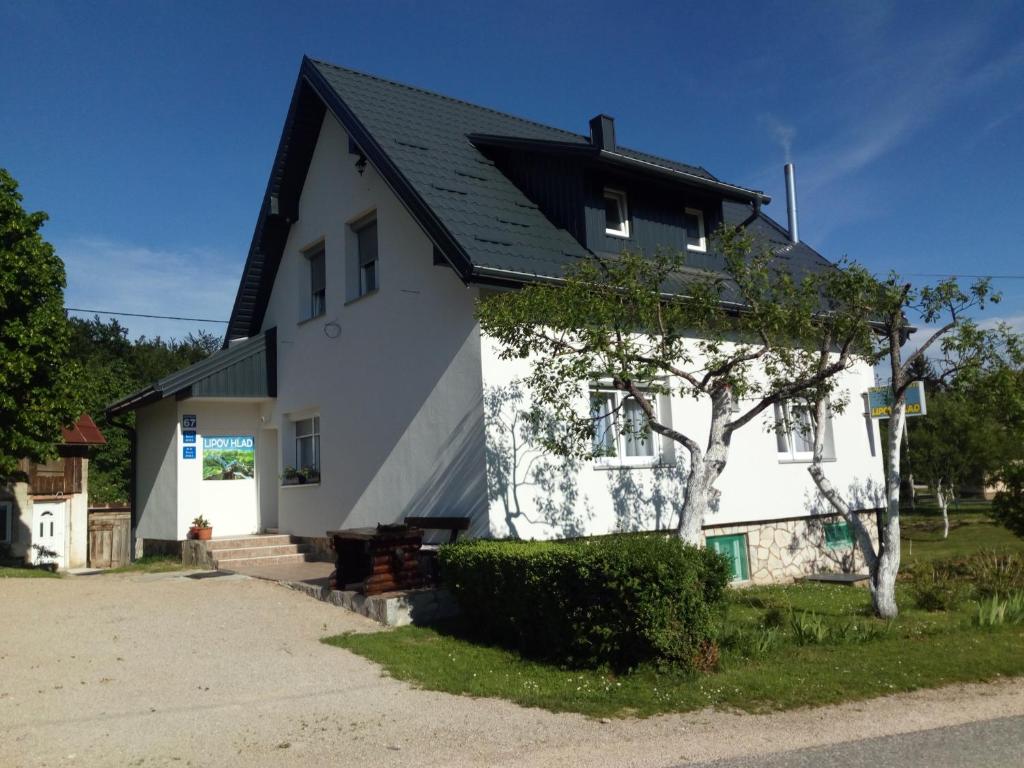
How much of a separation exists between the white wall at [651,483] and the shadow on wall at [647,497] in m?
0.01

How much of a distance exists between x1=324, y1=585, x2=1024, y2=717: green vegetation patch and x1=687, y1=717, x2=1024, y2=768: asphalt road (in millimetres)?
914

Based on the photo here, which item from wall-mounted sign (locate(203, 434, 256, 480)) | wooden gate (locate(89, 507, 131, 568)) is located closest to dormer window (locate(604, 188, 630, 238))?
wall-mounted sign (locate(203, 434, 256, 480))

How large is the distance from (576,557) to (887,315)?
15.9 feet

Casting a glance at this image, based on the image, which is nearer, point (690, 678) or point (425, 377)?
point (690, 678)

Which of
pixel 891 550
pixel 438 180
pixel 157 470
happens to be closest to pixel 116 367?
pixel 157 470

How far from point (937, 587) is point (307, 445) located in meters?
10.7

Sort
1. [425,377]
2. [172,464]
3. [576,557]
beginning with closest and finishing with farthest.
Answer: [576,557]
[425,377]
[172,464]

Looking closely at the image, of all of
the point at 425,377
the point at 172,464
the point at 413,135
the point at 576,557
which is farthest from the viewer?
the point at 172,464

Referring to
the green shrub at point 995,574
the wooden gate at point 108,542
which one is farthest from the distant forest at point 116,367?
the green shrub at point 995,574

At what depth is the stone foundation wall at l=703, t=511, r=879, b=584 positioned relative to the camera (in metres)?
14.3

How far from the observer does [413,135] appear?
14.5 metres

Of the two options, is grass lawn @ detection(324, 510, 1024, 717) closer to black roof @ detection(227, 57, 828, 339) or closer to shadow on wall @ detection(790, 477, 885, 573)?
shadow on wall @ detection(790, 477, 885, 573)

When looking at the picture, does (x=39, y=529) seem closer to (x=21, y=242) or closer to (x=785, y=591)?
(x=21, y=242)

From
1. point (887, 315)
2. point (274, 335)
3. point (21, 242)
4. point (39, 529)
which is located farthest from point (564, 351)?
point (39, 529)
